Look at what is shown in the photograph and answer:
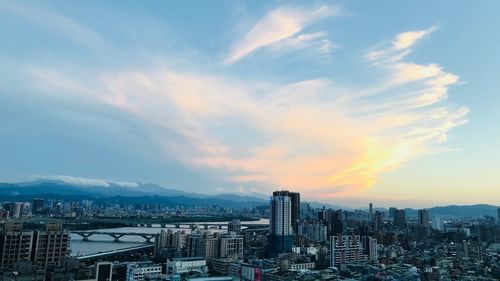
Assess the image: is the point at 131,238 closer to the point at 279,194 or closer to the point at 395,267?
the point at 279,194

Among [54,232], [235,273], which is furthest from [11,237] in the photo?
[235,273]

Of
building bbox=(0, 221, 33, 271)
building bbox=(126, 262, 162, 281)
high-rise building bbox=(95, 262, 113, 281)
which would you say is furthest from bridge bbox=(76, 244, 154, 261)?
high-rise building bbox=(95, 262, 113, 281)

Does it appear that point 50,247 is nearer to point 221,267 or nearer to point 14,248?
point 14,248

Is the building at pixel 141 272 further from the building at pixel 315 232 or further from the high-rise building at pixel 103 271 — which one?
the building at pixel 315 232

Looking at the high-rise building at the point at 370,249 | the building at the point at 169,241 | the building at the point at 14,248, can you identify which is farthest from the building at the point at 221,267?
the high-rise building at the point at 370,249

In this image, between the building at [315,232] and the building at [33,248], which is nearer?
the building at [33,248]

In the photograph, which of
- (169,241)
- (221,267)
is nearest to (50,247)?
(221,267)

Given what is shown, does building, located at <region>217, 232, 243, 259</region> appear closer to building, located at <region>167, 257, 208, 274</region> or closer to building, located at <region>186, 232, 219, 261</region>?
building, located at <region>186, 232, 219, 261</region>
